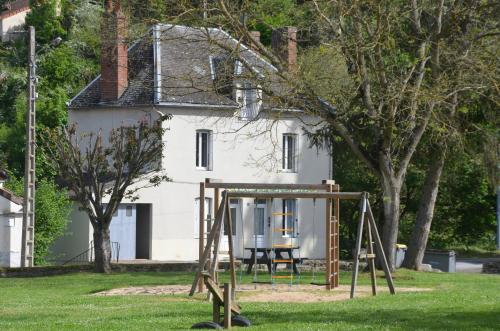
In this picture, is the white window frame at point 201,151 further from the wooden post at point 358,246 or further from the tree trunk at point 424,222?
the wooden post at point 358,246

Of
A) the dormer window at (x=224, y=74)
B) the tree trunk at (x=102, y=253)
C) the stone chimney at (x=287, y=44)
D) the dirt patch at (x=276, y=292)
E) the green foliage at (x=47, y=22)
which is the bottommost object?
the dirt patch at (x=276, y=292)

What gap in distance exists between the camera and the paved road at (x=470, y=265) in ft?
150

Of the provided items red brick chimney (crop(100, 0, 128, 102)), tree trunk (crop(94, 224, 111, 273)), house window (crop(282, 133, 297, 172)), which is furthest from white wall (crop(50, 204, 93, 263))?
tree trunk (crop(94, 224, 111, 273))

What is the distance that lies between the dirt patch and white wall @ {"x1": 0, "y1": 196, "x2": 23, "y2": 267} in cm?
1696

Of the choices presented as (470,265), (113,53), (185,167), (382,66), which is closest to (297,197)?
(382,66)

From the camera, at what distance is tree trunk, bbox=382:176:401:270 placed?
31391 mm

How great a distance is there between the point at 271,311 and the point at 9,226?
2551 centimetres

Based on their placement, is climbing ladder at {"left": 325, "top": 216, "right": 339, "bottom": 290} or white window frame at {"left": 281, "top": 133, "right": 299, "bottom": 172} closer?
climbing ladder at {"left": 325, "top": 216, "right": 339, "bottom": 290}

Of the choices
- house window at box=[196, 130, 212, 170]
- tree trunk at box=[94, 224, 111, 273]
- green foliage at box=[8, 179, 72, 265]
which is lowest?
tree trunk at box=[94, 224, 111, 273]

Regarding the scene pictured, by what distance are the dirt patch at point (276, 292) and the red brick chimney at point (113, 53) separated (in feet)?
22.2

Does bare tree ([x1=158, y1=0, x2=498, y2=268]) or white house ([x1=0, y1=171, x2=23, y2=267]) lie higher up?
bare tree ([x1=158, y1=0, x2=498, y2=268])

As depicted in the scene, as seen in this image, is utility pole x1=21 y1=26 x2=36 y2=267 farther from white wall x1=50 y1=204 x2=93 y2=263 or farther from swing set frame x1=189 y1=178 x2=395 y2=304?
swing set frame x1=189 y1=178 x2=395 y2=304

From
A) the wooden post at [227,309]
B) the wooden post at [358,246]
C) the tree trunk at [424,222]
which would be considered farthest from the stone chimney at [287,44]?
the wooden post at [227,309]

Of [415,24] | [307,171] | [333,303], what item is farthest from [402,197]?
[333,303]
